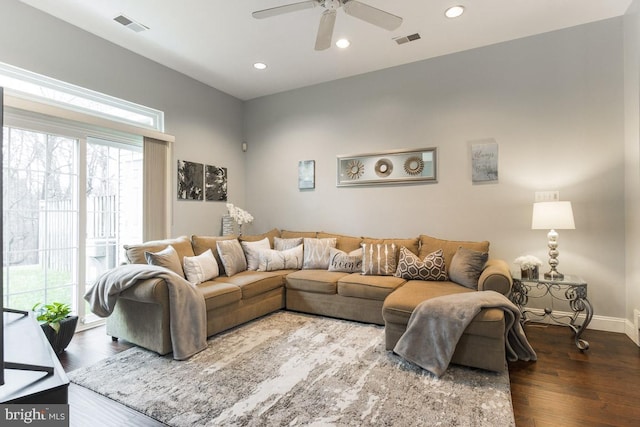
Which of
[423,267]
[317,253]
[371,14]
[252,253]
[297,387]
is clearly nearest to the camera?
[297,387]

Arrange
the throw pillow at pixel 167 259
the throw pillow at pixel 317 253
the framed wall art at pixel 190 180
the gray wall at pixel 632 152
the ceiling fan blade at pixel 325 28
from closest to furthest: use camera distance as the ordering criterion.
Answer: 1. the ceiling fan blade at pixel 325 28
2. the gray wall at pixel 632 152
3. the throw pillow at pixel 167 259
4. the throw pillow at pixel 317 253
5. the framed wall art at pixel 190 180

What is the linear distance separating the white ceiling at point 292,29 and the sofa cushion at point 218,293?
2.56 meters

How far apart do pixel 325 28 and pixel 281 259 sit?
259cm

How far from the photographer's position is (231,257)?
3.82 metres

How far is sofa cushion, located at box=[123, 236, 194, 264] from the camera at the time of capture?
3.18m

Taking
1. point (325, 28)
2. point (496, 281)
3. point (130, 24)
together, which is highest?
point (130, 24)

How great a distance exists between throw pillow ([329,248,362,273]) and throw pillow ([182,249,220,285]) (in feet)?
4.44

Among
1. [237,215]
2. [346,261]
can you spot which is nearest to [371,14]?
[346,261]

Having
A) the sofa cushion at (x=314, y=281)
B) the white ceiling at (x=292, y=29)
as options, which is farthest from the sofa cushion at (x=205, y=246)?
the white ceiling at (x=292, y=29)

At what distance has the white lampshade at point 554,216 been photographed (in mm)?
3031

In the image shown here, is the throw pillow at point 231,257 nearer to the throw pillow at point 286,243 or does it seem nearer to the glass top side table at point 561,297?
the throw pillow at point 286,243

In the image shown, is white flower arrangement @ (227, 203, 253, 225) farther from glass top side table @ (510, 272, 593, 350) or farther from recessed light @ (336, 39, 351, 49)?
glass top side table @ (510, 272, 593, 350)

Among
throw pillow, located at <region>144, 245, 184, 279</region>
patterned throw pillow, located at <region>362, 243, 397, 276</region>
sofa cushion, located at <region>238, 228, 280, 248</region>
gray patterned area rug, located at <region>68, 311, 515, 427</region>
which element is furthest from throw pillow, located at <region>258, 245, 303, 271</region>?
gray patterned area rug, located at <region>68, 311, 515, 427</region>

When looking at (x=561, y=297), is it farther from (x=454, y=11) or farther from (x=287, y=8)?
(x=287, y=8)
